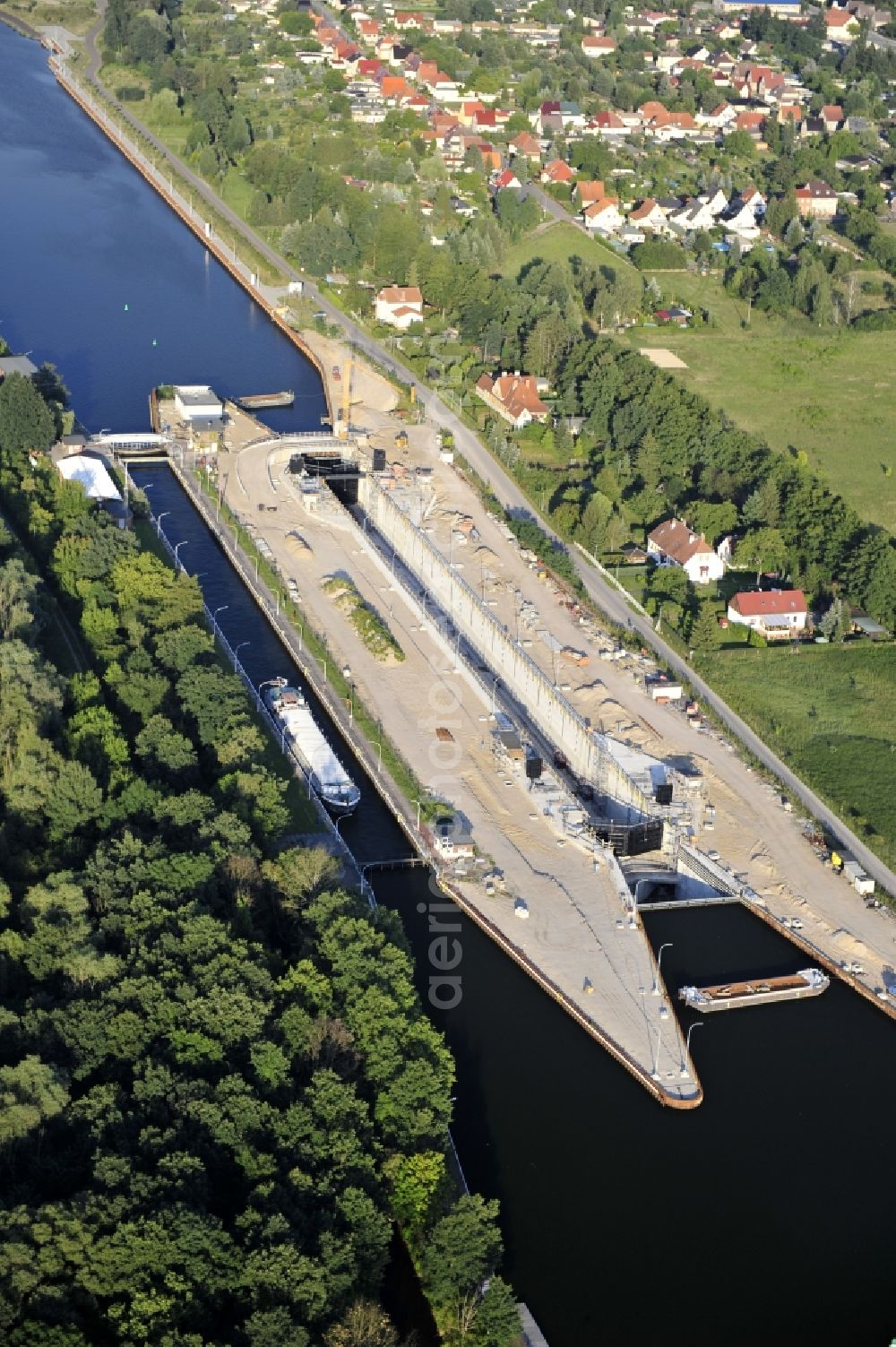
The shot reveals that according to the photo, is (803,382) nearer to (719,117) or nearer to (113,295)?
(113,295)

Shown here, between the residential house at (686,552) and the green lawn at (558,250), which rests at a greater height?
the green lawn at (558,250)

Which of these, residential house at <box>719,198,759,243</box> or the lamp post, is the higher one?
residential house at <box>719,198,759,243</box>

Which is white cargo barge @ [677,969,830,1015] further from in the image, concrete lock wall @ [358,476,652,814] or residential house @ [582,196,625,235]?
residential house @ [582,196,625,235]

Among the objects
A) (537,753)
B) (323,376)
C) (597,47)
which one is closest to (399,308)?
(323,376)

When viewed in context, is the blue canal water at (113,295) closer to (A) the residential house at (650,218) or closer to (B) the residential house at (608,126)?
(A) the residential house at (650,218)

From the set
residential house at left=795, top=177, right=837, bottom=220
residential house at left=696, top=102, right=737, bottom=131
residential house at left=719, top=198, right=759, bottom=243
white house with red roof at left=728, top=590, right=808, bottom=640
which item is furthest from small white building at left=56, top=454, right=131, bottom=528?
residential house at left=696, top=102, right=737, bottom=131

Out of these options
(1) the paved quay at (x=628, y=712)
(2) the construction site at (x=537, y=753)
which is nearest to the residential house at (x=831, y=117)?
(1) the paved quay at (x=628, y=712)
